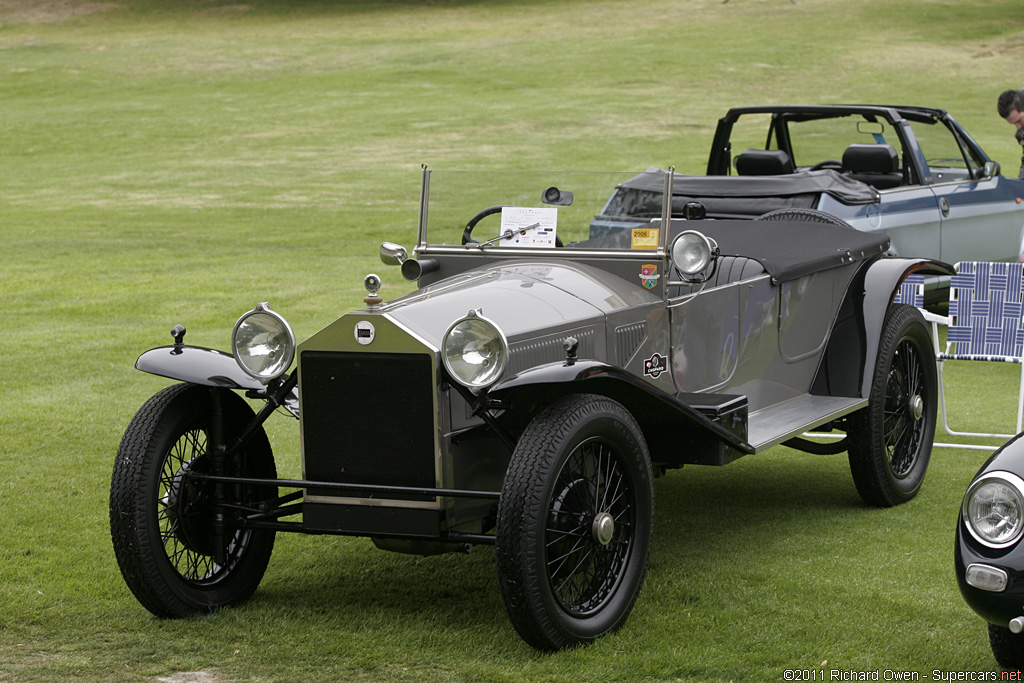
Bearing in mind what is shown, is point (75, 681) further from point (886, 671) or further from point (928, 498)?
point (928, 498)

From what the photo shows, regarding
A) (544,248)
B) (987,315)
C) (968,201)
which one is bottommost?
(987,315)

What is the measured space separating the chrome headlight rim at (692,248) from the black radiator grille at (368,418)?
1.43 metres

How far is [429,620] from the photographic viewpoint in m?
4.53

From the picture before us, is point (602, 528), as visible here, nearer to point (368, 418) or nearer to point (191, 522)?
point (368, 418)

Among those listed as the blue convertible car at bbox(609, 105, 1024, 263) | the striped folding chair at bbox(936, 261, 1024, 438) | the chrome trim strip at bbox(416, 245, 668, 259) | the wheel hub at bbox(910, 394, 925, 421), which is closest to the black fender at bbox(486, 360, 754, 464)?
the chrome trim strip at bbox(416, 245, 668, 259)

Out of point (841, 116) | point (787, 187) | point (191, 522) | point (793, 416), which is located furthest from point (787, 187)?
point (191, 522)

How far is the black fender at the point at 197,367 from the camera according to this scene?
4602 millimetres

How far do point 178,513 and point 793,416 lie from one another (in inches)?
113

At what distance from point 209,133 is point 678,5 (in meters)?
23.2

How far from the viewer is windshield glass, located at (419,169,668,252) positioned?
5.46m

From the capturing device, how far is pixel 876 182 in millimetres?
9953

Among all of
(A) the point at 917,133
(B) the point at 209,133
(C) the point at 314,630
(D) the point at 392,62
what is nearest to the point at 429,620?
(C) the point at 314,630

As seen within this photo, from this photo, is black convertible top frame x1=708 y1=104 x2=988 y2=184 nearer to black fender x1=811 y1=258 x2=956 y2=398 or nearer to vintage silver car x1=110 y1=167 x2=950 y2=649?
black fender x1=811 y1=258 x2=956 y2=398

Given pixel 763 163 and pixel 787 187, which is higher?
pixel 763 163
